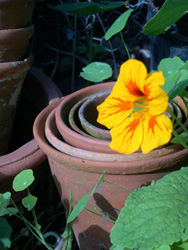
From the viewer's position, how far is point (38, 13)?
2113 mm

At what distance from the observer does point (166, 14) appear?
917 millimetres

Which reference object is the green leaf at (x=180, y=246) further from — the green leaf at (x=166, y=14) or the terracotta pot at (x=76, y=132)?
the green leaf at (x=166, y=14)

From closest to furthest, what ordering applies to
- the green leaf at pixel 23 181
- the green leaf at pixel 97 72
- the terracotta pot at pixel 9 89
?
the green leaf at pixel 23 181, the green leaf at pixel 97 72, the terracotta pot at pixel 9 89

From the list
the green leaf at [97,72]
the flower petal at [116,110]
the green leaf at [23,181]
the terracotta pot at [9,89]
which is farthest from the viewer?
the terracotta pot at [9,89]

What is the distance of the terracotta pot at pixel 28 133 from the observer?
113 centimetres

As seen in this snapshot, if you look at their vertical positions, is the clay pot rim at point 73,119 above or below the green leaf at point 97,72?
below

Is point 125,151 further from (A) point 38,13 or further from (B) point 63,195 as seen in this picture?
(A) point 38,13

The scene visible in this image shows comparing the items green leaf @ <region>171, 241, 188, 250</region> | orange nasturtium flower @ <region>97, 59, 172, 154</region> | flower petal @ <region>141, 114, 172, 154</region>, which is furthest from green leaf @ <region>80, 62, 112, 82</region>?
green leaf @ <region>171, 241, 188, 250</region>

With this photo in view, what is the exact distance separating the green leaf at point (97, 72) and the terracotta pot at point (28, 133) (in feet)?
0.89

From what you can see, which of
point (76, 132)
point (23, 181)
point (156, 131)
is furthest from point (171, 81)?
point (23, 181)

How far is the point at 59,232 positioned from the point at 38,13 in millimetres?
1346

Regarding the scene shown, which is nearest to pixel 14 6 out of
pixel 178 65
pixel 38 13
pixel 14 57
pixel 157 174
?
pixel 14 57

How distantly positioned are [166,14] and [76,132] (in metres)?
0.41

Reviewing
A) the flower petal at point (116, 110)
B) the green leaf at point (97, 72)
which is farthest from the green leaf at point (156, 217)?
the green leaf at point (97, 72)
